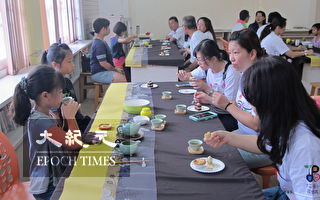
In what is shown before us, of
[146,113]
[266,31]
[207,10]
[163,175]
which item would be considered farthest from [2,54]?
[207,10]

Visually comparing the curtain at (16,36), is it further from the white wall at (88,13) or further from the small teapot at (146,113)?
the white wall at (88,13)

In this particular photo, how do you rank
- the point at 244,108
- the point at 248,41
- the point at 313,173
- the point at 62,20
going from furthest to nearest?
the point at 62,20 < the point at 248,41 < the point at 244,108 < the point at 313,173

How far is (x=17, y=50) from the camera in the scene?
2979 millimetres

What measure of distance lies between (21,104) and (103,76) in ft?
8.37

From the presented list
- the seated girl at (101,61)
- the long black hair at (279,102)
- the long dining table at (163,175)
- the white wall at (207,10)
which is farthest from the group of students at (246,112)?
the white wall at (207,10)

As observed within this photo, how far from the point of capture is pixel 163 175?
4.06ft

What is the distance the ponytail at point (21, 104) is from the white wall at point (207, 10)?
21.0ft

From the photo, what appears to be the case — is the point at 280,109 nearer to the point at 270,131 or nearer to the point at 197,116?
the point at 270,131

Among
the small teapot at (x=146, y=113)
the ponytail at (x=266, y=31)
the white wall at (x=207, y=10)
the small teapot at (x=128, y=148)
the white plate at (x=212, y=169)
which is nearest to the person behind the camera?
the white plate at (x=212, y=169)

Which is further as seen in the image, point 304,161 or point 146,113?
point 146,113

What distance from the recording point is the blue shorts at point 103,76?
13.3 ft

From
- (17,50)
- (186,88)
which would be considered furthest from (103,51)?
(186,88)

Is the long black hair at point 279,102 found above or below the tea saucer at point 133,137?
above

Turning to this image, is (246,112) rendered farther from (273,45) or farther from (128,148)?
(273,45)
